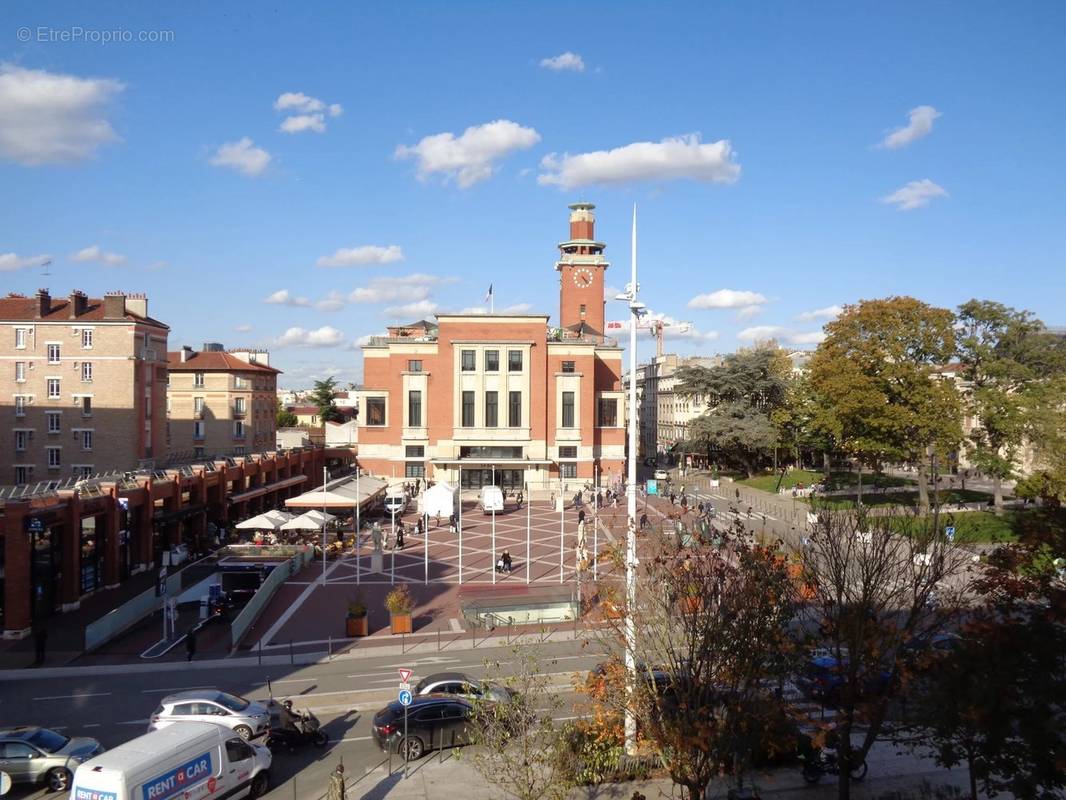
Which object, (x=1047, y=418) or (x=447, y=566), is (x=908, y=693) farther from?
(x=1047, y=418)

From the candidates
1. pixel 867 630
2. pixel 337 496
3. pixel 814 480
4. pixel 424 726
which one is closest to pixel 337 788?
pixel 424 726

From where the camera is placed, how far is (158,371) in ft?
179

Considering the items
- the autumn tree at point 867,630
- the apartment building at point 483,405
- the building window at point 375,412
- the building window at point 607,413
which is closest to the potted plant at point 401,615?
the autumn tree at point 867,630

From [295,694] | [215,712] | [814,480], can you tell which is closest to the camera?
[215,712]

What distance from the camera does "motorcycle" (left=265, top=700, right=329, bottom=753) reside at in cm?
1850

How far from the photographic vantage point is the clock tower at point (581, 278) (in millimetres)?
86625

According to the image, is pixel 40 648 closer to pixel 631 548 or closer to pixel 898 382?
pixel 631 548

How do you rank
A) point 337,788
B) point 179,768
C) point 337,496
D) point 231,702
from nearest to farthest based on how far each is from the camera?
point 179,768, point 337,788, point 231,702, point 337,496

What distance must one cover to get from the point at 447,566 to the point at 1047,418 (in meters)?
32.4

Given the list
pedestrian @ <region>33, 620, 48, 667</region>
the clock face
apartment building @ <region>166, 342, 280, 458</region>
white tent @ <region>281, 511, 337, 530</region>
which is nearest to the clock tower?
the clock face

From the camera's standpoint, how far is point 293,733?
60.6 ft

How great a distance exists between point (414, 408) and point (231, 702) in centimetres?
4699

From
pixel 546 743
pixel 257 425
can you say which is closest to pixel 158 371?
pixel 257 425

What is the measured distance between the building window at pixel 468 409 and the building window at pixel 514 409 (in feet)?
9.84
